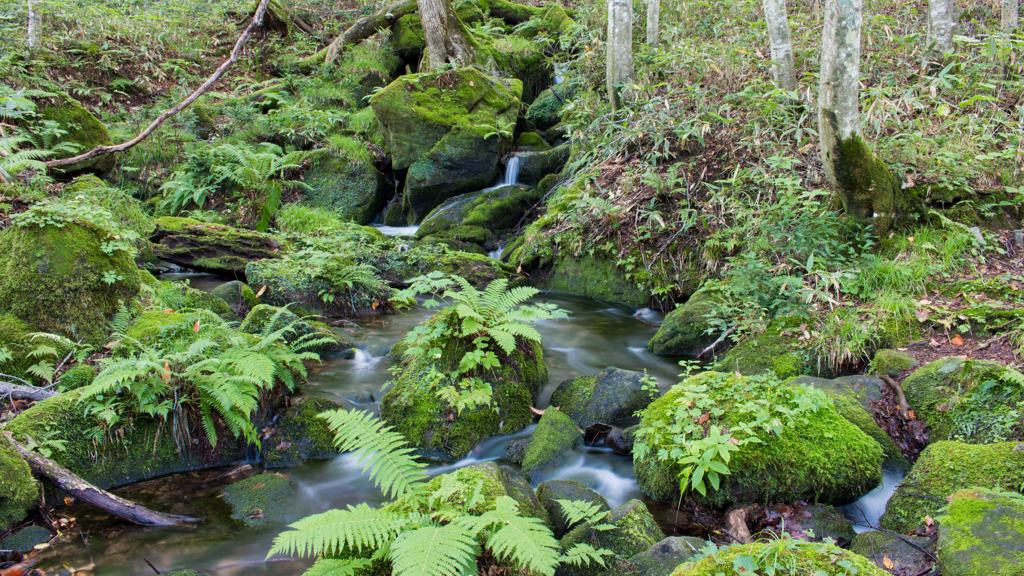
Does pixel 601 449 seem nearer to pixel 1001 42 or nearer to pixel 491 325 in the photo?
pixel 491 325

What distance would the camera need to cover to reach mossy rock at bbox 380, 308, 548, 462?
180 inches

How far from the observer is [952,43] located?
764 cm

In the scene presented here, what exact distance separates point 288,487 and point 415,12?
1568 cm

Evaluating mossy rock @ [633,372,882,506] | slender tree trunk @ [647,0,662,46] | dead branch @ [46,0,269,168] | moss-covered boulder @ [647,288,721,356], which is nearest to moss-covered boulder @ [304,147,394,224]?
dead branch @ [46,0,269,168]

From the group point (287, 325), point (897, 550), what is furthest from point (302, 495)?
point (897, 550)

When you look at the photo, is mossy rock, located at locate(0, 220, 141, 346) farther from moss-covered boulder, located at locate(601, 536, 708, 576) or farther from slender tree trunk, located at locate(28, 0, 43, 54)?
slender tree trunk, located at locate(28, 0, 43, 54)

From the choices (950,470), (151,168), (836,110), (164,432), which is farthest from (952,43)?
(151,168)

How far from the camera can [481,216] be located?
1094 cm

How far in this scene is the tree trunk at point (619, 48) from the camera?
952 cm

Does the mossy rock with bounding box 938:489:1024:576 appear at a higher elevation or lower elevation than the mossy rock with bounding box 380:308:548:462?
higher

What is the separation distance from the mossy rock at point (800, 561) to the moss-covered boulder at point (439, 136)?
10562 millimetres

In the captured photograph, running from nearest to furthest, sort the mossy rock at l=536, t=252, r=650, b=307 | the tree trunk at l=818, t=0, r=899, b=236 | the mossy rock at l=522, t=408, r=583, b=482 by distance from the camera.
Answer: the mossy rock at l=522, t=408, r=583, b=482 < the tree trunk at l=818, t=0, r=899, b=236 < the mossy rock at l=536, t=252, r=650, b=307

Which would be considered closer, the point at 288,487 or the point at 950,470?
the point at 950,470

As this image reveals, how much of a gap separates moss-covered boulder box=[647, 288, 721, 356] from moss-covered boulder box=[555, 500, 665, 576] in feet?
11.5
